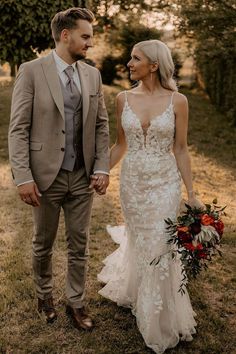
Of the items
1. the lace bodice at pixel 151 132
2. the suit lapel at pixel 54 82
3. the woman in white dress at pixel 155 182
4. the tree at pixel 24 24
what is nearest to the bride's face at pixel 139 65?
the woman in white dress at pixel 155 182

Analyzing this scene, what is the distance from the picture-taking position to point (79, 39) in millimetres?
Result: 3555

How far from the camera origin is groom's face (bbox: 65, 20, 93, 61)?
3531 mm

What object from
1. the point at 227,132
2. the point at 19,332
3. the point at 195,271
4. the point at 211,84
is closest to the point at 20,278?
the point at 19,332

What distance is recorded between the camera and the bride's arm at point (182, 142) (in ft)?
12.9

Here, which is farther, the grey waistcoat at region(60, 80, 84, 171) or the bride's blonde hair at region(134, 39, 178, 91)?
the bride's blonde hair at region(134, 39, 178, 91)

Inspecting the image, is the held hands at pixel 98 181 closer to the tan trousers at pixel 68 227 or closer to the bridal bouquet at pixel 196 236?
the tan trousers at pixel 68 227

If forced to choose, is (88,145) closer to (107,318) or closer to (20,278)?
(107,318)

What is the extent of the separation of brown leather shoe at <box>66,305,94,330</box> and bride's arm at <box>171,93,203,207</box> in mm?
1300

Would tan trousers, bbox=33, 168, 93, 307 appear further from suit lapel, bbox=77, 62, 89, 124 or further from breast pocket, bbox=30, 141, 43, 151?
suit lapel, bbox=77, 62, 89, 124

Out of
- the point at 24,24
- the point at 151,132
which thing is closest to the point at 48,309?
the point at 151,132

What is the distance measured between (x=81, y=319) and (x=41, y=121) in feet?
5.53

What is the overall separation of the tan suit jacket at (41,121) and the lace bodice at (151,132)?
0.34 meters

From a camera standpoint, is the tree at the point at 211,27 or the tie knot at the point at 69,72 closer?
the tie knot at the point at 69,72

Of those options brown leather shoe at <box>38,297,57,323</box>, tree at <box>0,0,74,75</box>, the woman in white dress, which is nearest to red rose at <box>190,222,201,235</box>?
the woman in white dress
